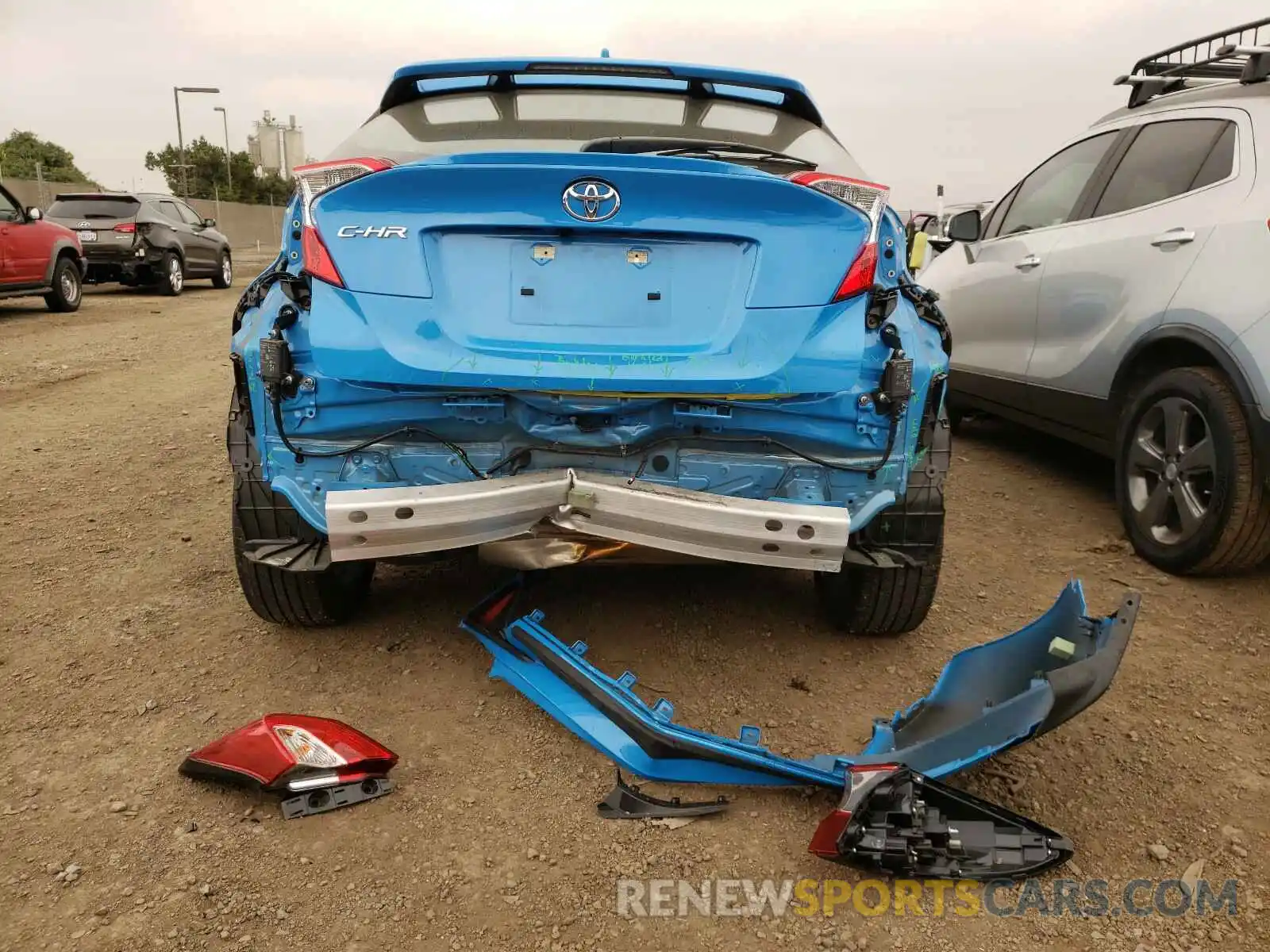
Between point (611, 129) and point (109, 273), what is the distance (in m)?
13.3

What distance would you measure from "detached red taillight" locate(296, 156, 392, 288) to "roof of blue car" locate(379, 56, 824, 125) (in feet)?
2.04

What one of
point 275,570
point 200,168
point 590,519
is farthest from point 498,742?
point 200,168

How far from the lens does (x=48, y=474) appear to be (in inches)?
187

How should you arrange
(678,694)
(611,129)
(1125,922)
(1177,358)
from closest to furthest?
1. (1125,922)
2. (678,694)
3. (611,129)
4. (1177,358)

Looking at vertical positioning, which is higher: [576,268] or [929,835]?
[576,268]

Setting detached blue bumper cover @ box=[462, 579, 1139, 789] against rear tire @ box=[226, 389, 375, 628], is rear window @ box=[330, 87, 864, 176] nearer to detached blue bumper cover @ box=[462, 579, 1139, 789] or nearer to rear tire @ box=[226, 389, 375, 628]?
rear tire @ box=[226, 389, 375, 628]

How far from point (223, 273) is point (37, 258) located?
5.21m

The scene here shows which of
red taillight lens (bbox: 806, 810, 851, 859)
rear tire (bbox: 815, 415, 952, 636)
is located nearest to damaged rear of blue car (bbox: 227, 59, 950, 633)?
rear tire (bbox: 815, 415, 952, 636)

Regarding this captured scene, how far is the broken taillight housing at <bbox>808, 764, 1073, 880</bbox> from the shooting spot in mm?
1906

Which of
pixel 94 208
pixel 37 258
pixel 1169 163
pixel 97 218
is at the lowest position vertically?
pixel 37 258

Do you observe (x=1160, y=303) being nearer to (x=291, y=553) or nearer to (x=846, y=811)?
(x=846, y=811)

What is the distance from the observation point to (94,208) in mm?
13375

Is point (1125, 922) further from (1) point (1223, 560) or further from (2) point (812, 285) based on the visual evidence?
(1) point (1223, 560)

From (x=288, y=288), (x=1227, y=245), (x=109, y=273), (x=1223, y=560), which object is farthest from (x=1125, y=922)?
(x=109, y=273)
